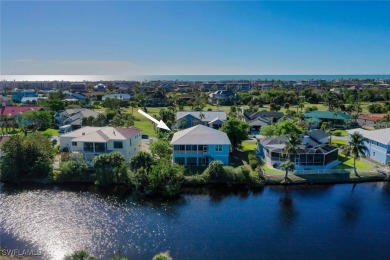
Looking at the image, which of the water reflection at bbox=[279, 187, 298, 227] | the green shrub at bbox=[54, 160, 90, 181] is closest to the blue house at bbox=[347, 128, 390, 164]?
the water reflection at bbox=[279, 187, 298, 227]

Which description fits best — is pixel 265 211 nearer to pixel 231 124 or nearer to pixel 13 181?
pixel 231 124

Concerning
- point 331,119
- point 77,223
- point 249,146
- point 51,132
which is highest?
point 331,119

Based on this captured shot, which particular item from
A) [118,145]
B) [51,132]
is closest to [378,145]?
[118,145]

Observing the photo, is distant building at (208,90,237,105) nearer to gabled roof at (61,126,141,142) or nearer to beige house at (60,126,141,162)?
gabled roof at (61,126,141,142)

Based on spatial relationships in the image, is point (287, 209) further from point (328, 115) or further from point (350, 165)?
point (328, 115)

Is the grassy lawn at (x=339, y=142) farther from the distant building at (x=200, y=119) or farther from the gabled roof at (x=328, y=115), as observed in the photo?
the distant building at (x=200, y=119)

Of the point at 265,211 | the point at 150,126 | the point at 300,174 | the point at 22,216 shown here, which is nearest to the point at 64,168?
the point at 22,216
